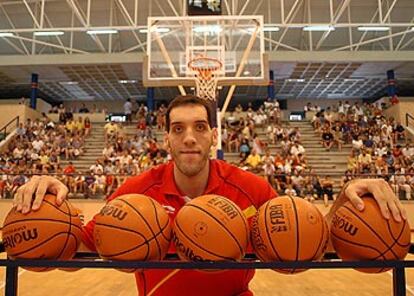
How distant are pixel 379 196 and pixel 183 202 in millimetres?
1070

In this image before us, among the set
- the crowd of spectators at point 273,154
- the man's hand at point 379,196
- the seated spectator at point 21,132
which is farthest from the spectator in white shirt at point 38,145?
the man's hand at point 379,196

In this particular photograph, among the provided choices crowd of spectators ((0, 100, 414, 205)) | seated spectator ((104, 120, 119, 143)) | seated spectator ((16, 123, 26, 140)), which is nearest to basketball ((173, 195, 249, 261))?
crowd of spectators ((0, 100, 414, 205))

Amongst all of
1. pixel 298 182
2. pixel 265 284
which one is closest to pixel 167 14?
pixel 298 182

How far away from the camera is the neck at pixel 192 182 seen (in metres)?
2.41

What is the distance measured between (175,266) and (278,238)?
1.35 ft

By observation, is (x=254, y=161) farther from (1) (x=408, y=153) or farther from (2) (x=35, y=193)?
(2) (x=35, y=193)

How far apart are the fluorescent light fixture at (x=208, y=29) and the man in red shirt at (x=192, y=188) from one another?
23.9 ft

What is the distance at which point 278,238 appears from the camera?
1665 mm

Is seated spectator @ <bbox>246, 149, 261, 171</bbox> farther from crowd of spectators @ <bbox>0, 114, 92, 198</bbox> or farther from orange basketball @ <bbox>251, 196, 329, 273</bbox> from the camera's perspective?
orange basketball @ <bbox>251, 196, 329, 273</bbox>

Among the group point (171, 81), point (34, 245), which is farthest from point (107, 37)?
point (34, 245)

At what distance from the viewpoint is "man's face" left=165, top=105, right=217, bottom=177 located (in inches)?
82.8

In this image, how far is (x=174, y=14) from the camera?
656 inches

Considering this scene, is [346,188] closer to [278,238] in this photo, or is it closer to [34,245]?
[278,238]

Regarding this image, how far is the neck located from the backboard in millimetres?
6471
